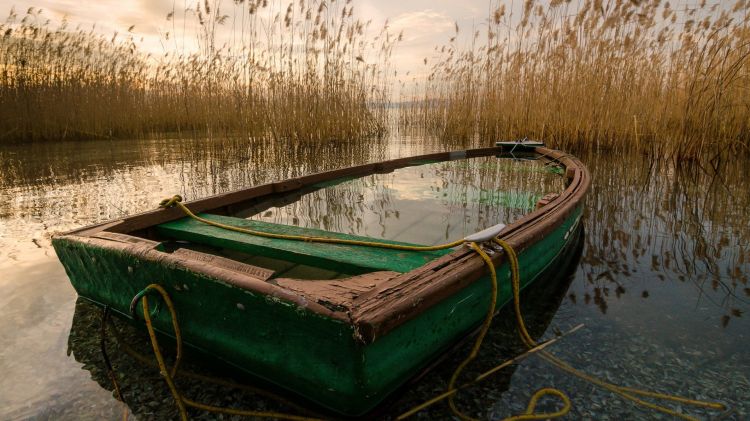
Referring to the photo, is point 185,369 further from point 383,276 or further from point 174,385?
point 383,276

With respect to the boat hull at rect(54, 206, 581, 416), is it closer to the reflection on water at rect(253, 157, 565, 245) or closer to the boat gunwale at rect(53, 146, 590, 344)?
the boat gunwale at rect(53, 146, 590, 344)

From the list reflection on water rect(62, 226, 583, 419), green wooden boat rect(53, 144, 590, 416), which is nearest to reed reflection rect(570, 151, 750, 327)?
reflection on water rect(62, 226, 583, 419)

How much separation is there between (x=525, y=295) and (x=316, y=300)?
147 centimetres

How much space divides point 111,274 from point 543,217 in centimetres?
198

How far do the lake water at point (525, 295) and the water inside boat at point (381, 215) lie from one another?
3 cm

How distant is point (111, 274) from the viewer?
1.63 m

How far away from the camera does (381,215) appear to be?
3.48m

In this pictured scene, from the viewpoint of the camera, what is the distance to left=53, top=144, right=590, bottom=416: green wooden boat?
3.56ft

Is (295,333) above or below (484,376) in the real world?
above

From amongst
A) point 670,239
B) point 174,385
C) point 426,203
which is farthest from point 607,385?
point 426,203

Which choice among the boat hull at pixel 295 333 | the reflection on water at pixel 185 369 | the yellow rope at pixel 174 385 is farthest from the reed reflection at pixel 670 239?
the yellow rope at pixel 174 385

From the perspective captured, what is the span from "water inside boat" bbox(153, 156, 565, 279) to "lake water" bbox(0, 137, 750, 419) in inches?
1.3

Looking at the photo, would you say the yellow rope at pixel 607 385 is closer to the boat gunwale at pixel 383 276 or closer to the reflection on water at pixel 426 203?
the boat gunwale at pixel 383 276

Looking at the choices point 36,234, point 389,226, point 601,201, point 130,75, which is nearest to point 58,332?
point 36,234
